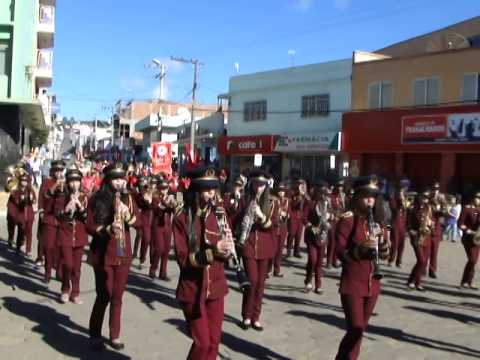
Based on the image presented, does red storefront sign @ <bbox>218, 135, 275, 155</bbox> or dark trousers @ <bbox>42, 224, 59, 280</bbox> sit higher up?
red storefront sign @ <bbox>218, 135, 275, 155</bbox>

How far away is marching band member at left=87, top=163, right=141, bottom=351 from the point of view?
6594 mm

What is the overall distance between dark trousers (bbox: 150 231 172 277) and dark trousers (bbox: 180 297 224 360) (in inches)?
222

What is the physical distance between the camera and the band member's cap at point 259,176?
7723 millimetres

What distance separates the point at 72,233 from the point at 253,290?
8.71ft

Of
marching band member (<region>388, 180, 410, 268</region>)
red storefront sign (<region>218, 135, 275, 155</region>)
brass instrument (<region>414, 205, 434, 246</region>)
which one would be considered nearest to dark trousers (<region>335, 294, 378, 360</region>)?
brass instrument (<region>414, 205, 434, 246</region>)

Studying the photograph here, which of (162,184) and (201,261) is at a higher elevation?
(162,184)

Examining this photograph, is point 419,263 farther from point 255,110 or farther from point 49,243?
point 255,110

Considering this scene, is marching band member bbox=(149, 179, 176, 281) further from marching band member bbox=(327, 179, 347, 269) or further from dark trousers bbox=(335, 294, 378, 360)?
dark trousers bbox=(335, 294, 378, 360)

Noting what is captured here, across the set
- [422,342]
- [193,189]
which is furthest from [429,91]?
[193,189]

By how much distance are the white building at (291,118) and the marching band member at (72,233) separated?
77.0ft

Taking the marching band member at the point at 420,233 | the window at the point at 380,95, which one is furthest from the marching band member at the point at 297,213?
the window at the point at 380,95

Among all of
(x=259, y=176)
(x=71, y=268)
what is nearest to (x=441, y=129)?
(x=259, y=176)

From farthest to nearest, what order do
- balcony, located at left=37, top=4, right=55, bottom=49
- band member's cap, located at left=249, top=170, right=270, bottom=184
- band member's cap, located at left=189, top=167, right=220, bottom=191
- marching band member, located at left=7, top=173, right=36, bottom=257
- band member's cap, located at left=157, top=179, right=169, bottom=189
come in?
balcony, located at left=37, top=4, right=55, bottom=49, marching band member, located at left=7, top=173, right=36, bottom=257, band member's cap, located at left=157, top=179, right=169, bottom=189, band member's cap, located at left=249, top=170, right=270, bottom=184, band member's cap, located at left=189, top=167, right=220, bottom=191

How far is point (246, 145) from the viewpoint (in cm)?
3788
